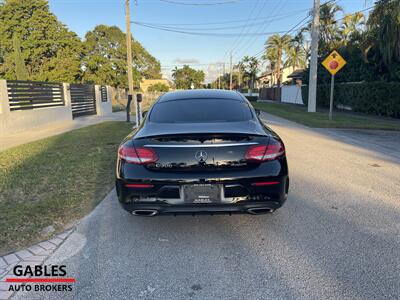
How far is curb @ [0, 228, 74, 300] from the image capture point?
2783 millimetres

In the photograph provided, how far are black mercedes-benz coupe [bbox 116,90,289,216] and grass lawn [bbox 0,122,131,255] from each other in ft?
4.07

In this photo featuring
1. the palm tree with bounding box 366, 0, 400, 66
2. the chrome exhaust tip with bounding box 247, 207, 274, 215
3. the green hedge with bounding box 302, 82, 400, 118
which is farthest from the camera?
the green hedge with bounding box 302, 82, 400, 118

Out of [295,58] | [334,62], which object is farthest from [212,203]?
[295,58]

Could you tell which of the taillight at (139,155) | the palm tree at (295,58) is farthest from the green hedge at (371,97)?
the palm tree at (295,58)

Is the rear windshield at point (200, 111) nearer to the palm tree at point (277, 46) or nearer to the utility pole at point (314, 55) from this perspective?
the utility pole at point (314, 55)

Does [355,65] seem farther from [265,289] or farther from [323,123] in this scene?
[265,289]

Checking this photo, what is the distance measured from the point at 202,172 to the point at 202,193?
0.21 m

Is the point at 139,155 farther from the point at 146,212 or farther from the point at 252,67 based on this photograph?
the point at 252,67

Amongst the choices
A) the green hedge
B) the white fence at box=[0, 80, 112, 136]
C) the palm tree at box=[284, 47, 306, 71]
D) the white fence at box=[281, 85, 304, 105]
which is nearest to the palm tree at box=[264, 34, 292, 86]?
A: the palm tree at box=[284, 47, 306, 71]

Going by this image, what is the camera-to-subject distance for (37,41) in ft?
111

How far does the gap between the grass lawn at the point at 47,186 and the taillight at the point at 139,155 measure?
4.34 ft

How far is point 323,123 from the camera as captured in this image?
14.1 meters

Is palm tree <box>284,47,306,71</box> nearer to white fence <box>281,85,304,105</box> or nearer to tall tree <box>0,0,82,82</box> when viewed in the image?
white fence <box>281,85,304,105</box>

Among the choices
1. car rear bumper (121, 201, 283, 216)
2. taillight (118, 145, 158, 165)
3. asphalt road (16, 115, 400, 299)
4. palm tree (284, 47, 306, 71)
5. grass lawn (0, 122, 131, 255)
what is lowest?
asphalt road (16, 115, 400, 299)
